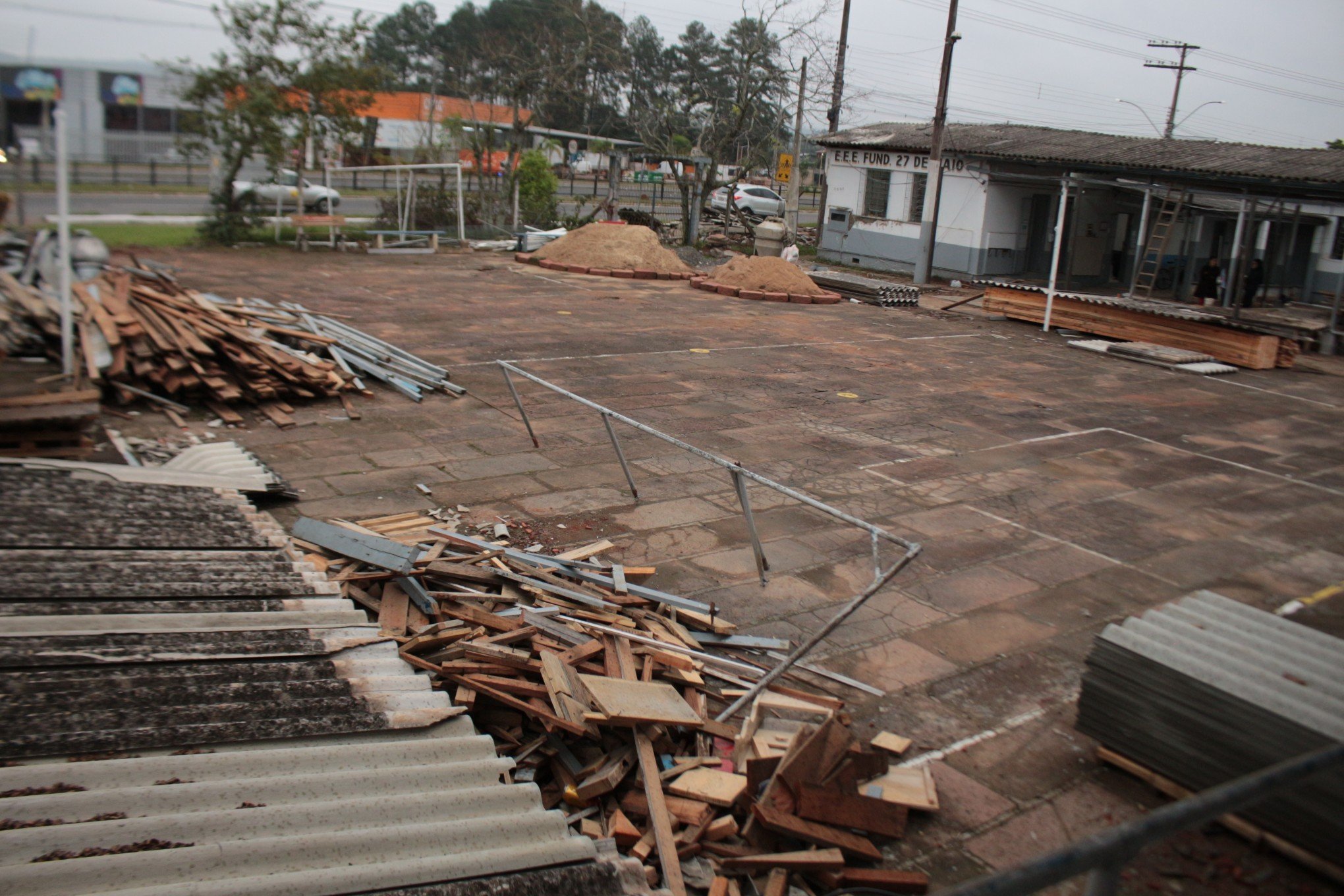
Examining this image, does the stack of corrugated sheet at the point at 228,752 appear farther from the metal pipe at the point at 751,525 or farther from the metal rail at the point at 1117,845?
the metal pipe at the point at 751,525

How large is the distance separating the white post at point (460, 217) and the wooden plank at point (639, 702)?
73.5ft

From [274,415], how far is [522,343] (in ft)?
17.0

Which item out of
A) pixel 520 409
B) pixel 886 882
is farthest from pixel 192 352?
pixel 886 882

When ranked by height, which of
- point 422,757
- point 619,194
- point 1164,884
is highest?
point 619,194

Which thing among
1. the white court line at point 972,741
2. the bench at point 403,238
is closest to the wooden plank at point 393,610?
the white court line at point 972,741

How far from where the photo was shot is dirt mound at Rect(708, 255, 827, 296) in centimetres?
2205

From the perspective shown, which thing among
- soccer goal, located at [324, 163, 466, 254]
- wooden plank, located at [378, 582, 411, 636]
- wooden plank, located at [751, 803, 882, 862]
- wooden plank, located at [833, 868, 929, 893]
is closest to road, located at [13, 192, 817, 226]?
soccer goal, located at [324, 163, 466, 254]

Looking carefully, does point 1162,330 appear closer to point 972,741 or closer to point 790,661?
point 972,741

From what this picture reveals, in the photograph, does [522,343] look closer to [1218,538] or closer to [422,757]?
[1218,538]

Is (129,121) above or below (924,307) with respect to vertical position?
above

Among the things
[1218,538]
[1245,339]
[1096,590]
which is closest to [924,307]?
[1245,339]

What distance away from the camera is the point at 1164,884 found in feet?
13.7

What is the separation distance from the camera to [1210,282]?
23.1 m

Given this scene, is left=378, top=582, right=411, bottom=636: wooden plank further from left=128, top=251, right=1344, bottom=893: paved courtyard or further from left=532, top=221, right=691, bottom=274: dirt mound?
left=532, top=221, right=691, bottom=274: dirt mound
